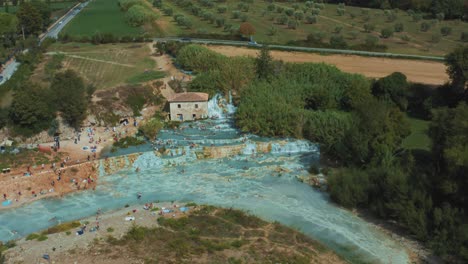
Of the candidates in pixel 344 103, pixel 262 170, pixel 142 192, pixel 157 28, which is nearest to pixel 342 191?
pixel 262 170

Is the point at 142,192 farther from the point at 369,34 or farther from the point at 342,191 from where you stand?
the point at 369,34

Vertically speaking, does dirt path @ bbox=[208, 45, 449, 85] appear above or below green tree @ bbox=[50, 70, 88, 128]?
above

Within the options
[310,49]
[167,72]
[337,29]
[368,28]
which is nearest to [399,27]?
[368,28]

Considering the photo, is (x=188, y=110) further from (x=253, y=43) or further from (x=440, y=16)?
(x=440, y=16)

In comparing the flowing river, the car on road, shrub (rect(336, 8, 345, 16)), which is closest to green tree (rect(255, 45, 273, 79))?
the flowing river

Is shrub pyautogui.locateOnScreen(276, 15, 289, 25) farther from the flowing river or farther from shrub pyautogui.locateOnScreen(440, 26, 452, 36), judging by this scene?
the flowing river

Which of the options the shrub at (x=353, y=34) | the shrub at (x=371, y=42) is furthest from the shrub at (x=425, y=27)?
the shrub at (x=371, y=42)

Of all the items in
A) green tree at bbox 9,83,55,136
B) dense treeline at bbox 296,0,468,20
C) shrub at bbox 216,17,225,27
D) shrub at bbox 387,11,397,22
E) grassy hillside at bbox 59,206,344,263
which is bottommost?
grassy hillside at bbox 59,206,344,263
